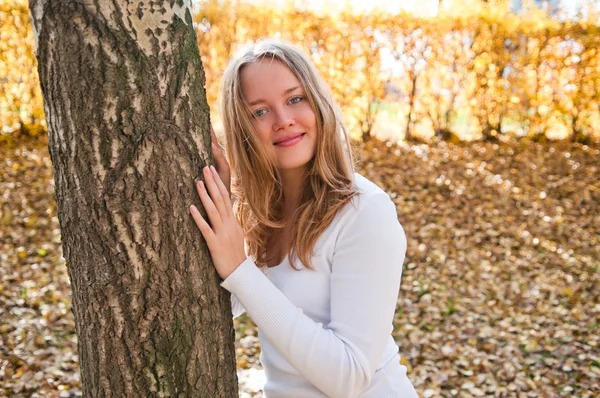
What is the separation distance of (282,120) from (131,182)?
1.98 feet

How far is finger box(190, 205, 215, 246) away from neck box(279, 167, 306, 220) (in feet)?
1.80

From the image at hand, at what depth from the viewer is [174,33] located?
147 cm

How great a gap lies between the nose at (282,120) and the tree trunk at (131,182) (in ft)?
1.08

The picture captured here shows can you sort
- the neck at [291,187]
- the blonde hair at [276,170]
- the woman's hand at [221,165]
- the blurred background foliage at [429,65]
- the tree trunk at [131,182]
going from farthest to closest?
the blurred background foliage at [429,65], the neck at [291,187], the blonde hair at [276,170], the woman's hand at [221,165], the tree trunk at [131,182]

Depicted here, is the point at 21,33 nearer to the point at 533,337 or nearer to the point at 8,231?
the point at 8,231

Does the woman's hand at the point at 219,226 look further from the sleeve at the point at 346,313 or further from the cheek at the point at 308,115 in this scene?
the cheek at the point at 308,115

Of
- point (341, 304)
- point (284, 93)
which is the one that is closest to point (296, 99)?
point (284, 93)

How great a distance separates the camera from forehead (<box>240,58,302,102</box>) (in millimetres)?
1843

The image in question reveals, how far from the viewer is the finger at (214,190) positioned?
156 centimetres

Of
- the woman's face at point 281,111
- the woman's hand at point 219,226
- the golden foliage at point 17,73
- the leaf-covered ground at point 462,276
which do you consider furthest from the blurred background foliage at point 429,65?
the woman's hand at point 219,226

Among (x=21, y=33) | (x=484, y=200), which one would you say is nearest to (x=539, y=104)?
(x=484, y=200)

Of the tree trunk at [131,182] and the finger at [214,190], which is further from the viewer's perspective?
the finger at [214,190]

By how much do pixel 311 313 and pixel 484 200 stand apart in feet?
17.3

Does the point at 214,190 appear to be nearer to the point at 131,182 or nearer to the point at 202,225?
the point at 202,225
